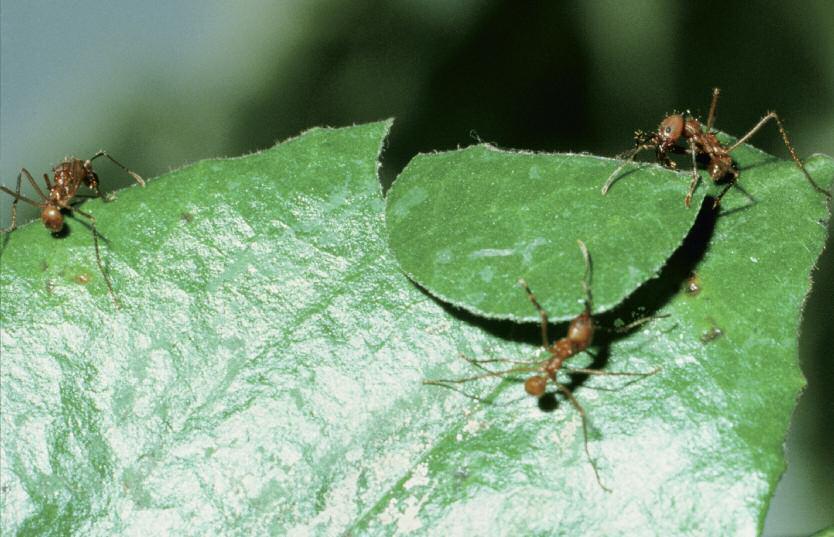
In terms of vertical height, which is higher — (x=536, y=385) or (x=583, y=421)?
(x=536, y=385)

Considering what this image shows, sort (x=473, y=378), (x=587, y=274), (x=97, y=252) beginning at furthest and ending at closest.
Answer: (x=97, y=252)
(x=473, y=378)
(x=587, y=274)

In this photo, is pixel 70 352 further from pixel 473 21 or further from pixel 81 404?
pixel 473 21

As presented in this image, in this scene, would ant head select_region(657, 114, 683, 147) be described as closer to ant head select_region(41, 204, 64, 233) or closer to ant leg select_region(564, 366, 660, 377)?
ant leg select_region(564, 366, 660, 377)

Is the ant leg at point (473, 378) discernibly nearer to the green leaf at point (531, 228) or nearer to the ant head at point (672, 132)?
the green leaf at point (531, 228)

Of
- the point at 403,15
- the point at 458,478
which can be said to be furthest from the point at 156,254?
the point at 403,15

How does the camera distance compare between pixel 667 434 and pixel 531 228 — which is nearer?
pixel 667 434

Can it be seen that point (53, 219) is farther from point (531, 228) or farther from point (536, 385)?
point (536, 385)

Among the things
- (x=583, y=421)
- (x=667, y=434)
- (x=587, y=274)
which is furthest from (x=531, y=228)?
(x=667, y=434)
